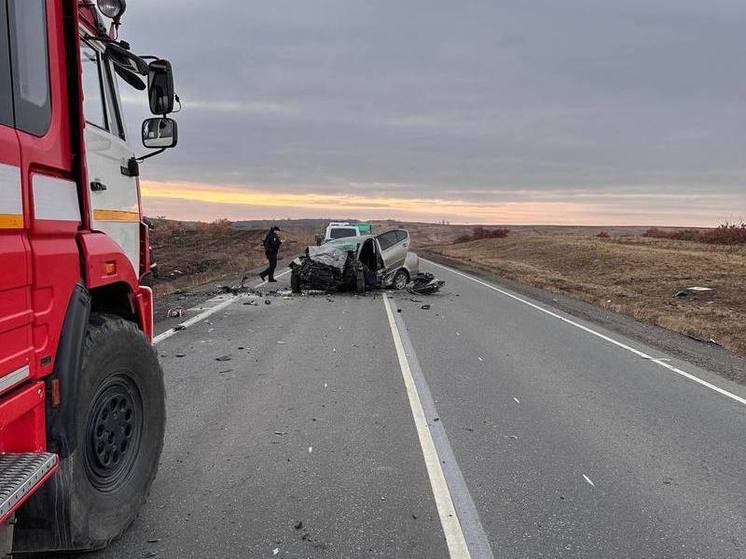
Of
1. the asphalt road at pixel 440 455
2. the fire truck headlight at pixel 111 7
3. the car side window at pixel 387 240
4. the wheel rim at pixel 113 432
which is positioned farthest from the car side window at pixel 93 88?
the car side window at pixel 387 240

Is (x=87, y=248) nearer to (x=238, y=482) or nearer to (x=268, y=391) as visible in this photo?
(x=238, y=482)

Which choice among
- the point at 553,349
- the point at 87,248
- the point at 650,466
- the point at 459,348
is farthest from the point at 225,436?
the point at 553,349

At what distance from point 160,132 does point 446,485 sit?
3.15 meters

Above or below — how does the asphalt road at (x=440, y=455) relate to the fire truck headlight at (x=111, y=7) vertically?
below

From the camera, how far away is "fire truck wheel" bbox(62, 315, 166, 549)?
9.18 ft

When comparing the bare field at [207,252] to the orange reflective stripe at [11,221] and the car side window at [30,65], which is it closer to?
the car side window at [30,65]

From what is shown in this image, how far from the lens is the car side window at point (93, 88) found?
11.0 feet

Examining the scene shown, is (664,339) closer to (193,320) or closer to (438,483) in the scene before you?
(438,483)

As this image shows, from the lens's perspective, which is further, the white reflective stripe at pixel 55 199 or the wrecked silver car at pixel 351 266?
the wrecked silver car at pixel 351 266

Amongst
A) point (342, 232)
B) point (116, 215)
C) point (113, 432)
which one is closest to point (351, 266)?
point (342, 232)

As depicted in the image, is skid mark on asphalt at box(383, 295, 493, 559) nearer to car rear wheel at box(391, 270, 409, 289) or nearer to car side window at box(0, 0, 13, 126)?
car side window at box(0, 0, 13, 126)

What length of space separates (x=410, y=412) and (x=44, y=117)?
163 inches

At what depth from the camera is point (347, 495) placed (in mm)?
3914

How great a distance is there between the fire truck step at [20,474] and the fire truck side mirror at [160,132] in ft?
7.45
